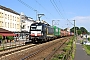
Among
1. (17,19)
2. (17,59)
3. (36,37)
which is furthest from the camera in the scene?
(17,19)

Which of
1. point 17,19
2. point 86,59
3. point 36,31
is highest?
point 17,19

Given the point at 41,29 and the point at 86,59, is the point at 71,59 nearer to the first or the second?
the point at 86,59

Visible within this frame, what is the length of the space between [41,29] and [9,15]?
22840 millimetres

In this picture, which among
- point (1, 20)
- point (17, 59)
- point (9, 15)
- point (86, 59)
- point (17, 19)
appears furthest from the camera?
point (17, 19)

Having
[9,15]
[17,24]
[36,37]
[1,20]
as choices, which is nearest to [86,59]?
[36,37]

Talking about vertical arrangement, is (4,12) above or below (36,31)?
above

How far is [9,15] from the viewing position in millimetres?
59719

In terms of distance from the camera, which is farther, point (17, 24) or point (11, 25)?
point (17, 24)

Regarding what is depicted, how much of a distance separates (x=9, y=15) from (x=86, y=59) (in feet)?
141

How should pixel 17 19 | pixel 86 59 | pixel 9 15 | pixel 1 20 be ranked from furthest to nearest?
pixel 17 19 → pixel 9 15 → pixel 1 20 → pixel 86 59

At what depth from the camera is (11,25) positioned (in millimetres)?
62031

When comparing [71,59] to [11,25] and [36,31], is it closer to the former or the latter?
[36,31]

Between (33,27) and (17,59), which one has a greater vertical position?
(33,27)

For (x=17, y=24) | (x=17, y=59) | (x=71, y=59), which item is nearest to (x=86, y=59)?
(x=71, y=59)
